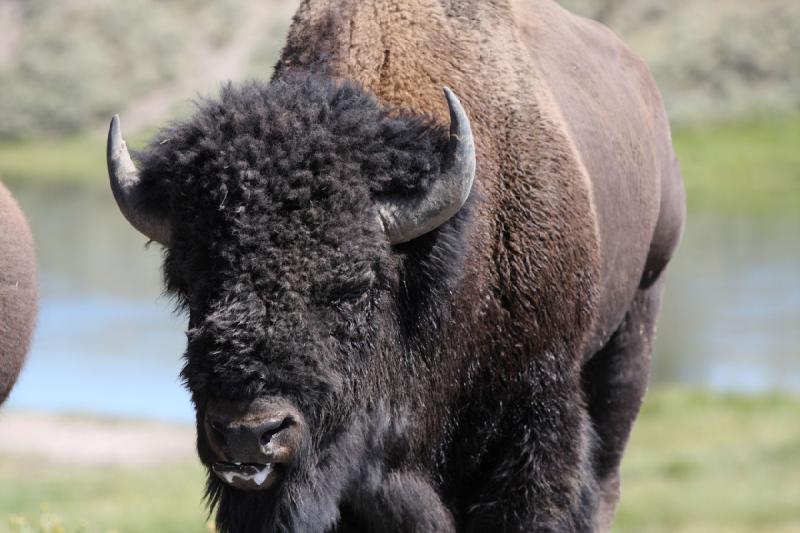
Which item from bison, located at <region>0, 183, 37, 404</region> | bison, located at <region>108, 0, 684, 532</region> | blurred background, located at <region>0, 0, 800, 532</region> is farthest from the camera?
blurred background, located at <region>0, 0, 800, 532</region>

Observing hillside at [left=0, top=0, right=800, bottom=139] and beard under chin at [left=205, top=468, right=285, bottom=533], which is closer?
beard under chin at [left=205, top=468, right=285, bottom=533]

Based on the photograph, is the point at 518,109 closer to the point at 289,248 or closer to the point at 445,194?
the point at 445,194

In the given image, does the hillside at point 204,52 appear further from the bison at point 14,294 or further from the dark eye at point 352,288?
the dark eye at point 352,288

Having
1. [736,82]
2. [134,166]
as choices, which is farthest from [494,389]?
[736,82]

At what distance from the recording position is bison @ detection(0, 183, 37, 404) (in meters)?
6.17

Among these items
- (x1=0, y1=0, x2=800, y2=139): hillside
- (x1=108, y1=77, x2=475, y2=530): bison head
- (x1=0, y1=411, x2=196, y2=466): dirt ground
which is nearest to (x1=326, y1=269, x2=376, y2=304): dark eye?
(x1=108, y1=77, x2=475, y2=530): bison head

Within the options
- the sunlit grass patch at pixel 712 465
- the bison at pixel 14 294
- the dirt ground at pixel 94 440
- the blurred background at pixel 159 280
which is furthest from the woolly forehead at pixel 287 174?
the dirt ground at pixel 94 440

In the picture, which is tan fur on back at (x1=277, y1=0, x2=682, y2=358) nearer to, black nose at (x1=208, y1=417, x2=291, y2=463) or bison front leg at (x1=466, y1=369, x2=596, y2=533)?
bison front leg at (x1=466, y1=369, x2=596, y2=533)

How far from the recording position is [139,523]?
45.3ft

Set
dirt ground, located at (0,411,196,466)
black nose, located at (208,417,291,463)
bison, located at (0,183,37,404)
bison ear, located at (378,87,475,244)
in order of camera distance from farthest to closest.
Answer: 1. dirt ground, located at (0,411,196,466)
2. bison, located at (0,183,37,404)
3. bison ear, located at (378,87,475,244)
4. black nose, located at (208,417,291,463)

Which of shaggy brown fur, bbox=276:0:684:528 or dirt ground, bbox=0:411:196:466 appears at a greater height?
shaggy brown fur, bbox=276:0:684:528

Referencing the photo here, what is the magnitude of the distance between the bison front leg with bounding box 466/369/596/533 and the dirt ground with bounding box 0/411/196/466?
51.2ft

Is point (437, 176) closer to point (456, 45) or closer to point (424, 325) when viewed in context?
point (424, 325)

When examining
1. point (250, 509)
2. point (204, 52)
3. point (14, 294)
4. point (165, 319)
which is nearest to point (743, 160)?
point (204, 52)
